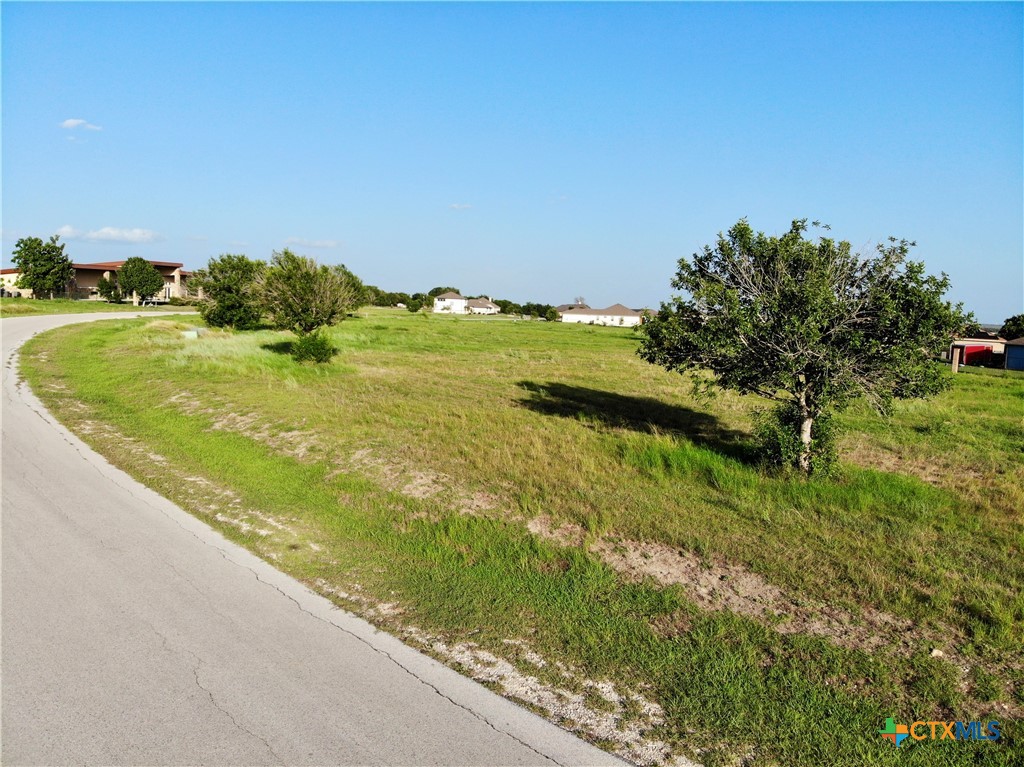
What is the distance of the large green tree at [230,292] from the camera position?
44281 mm

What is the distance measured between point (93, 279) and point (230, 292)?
206 feet

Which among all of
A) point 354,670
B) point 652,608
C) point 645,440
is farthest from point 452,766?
point 645,440

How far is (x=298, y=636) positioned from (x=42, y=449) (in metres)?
9.37

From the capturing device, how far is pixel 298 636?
19.2ft

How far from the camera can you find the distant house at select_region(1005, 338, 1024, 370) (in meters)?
49.8

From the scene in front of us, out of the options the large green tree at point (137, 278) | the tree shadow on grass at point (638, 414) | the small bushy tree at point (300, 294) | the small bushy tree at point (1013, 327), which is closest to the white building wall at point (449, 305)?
the large green tree at point (137, 278)

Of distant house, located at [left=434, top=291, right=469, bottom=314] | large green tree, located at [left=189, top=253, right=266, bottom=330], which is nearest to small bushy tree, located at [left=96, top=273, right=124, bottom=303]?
large green tree, located at [left=189, top=253, right=266, bottom=330]

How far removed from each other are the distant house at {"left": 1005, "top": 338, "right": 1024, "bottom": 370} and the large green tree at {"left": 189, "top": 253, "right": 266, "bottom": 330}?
53.3 m

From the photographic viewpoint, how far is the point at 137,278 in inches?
3182

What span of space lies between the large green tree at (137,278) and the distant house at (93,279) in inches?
274

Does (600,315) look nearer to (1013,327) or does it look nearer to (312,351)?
(1013,327)

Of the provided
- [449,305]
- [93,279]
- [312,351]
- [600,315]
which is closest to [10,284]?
[93,279]

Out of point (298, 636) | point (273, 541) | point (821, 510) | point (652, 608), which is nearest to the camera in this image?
point (298, 636)

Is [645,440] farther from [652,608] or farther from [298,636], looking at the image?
[298,636]
